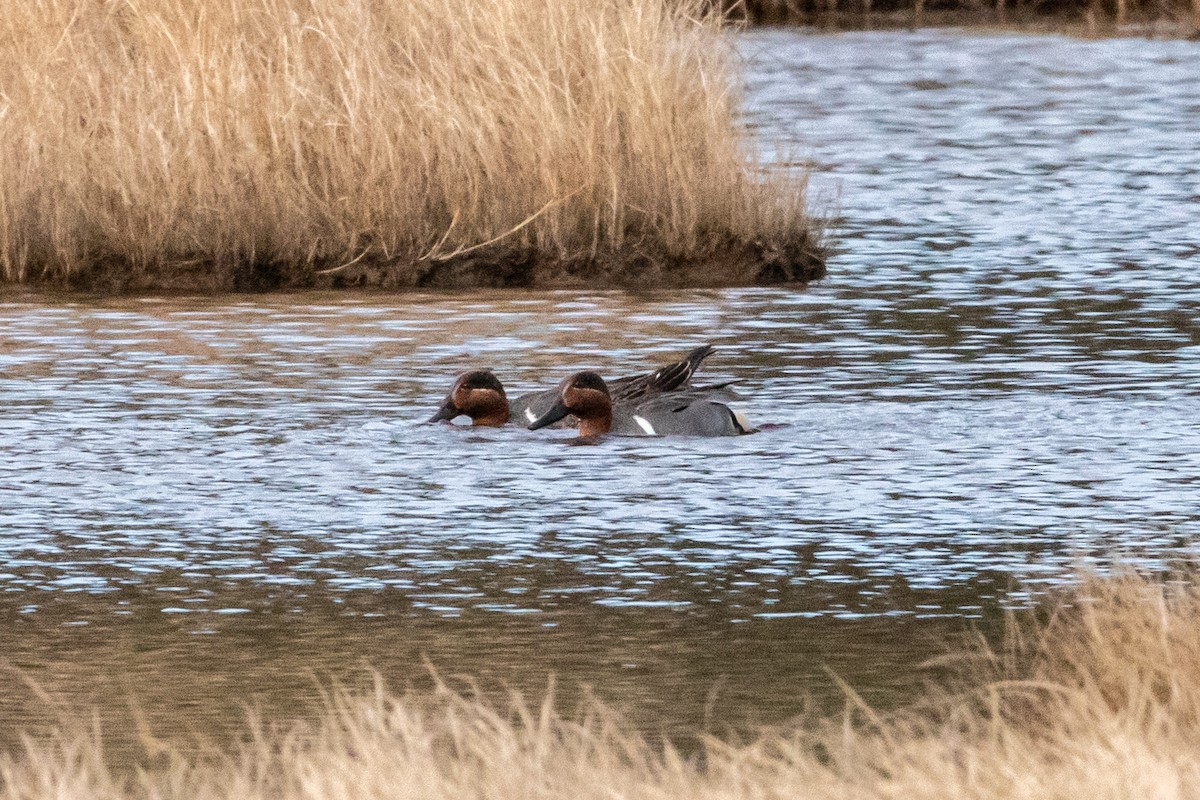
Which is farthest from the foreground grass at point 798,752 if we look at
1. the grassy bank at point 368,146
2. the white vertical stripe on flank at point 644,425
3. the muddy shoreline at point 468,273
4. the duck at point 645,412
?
the muddy shoreline at point 468,273

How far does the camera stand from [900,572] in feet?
25.4

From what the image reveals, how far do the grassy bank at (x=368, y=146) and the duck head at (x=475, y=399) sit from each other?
3546 mm

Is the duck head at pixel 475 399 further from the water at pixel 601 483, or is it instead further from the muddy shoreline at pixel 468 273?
the muddy shoreline at pixel 468 273

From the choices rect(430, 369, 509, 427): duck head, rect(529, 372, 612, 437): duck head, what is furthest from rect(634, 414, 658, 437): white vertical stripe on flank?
rect(430, 369, 509, 427): duck head

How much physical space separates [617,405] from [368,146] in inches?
158

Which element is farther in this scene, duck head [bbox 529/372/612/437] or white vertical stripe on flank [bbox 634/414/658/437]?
white vertical stripe on flank [bbox 634/414/658/437]

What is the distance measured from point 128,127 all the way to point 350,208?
1205 mm

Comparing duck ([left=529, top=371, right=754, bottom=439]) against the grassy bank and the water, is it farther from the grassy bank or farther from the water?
the grassy bank

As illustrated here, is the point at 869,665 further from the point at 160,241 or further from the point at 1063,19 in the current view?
the point at 1063,19

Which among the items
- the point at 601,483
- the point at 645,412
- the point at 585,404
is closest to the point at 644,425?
the point at 645,412

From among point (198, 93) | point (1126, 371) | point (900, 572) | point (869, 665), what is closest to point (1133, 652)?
point (869, 665)

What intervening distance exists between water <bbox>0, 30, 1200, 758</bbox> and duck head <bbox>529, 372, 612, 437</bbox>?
118 millimetres

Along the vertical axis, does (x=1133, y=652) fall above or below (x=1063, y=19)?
below

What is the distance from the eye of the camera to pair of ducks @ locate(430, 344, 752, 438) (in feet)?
32.6
